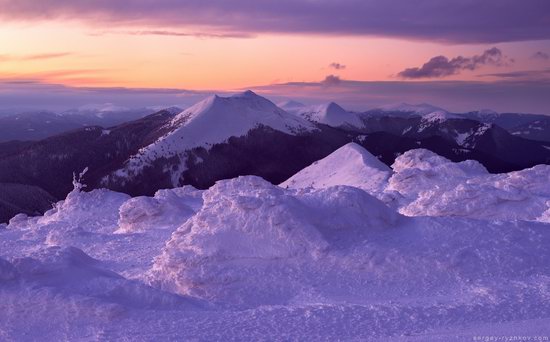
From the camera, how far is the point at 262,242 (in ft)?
64.5

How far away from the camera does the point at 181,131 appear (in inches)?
6540

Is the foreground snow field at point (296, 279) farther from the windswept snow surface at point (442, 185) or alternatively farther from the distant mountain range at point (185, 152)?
the distant mountain range at point (185, 152)

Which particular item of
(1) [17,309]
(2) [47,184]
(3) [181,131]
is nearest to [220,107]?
(3) [181,131]

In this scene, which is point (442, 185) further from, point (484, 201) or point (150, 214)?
point (150, 214)

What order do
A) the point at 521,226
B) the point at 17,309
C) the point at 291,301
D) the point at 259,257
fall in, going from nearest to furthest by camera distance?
the point at 17,309 → the point at 291,301 → the point at 259,257 → the point at 521,226

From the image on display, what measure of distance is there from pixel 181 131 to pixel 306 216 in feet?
490

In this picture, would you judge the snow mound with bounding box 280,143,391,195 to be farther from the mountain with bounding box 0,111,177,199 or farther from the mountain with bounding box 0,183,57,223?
the mountain with bounding box 0,111,177,199

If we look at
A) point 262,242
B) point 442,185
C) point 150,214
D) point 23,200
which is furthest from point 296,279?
point 23,200

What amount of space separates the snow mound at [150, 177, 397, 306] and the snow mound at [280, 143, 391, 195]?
26.8 m

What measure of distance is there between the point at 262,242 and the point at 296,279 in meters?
2.24

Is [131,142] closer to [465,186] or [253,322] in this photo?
[465,186]

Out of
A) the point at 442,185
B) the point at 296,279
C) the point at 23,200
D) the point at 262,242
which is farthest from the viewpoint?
the point at 23,200

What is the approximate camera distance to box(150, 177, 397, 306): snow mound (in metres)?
18.0

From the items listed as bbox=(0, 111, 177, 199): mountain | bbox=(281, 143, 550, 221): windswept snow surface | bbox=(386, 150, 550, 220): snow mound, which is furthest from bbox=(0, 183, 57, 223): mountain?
bbox=(386, 150, 550, 220): snow mound
